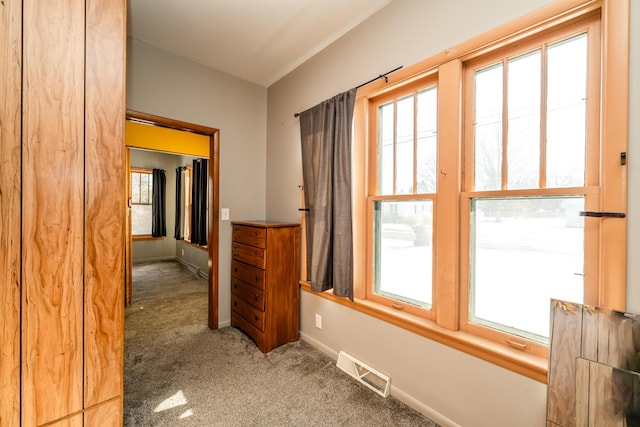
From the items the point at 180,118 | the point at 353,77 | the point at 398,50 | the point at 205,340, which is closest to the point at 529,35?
the point at 398,50

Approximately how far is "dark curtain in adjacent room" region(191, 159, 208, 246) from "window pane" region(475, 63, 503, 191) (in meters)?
4.66

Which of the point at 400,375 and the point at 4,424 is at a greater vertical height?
the point at 4,424

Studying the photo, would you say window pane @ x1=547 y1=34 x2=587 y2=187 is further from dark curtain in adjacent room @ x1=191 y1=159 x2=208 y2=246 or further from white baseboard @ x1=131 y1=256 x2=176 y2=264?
white baseboard @ x1=131 y1=256 x2=176 y2=264

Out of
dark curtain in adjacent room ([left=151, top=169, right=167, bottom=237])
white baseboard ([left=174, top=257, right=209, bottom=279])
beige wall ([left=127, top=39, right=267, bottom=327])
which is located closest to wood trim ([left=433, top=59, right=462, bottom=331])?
beige wall ([left=127, top=39, right=267, bottom=327])

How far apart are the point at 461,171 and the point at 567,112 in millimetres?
502

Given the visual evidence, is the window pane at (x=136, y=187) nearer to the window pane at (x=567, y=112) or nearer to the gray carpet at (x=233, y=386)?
the gray carpet at (x=233, y=386)

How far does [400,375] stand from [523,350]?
2.54 feet

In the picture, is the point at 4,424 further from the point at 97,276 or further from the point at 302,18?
the point at 302,18

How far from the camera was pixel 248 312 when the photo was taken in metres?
2.56

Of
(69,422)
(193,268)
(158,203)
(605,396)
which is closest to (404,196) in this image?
(605,396)

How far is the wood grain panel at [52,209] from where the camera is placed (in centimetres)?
103

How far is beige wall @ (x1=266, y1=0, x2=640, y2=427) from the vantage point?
129 centimetres

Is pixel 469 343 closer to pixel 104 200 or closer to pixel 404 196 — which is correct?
pixel 404 196

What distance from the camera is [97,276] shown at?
3.81ft
